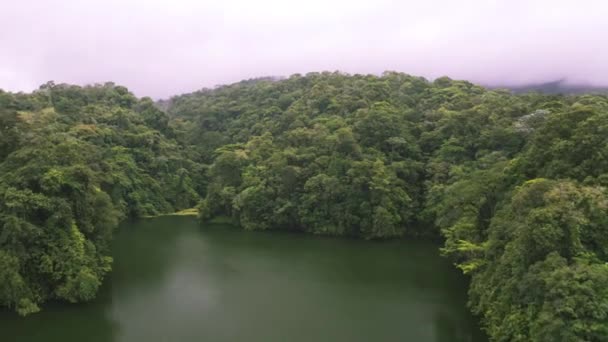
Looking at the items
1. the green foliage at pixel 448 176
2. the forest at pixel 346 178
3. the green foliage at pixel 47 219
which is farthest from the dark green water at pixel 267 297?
the green foliage at pixel 448 176

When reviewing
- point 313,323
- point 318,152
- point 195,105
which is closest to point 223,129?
point 195,105

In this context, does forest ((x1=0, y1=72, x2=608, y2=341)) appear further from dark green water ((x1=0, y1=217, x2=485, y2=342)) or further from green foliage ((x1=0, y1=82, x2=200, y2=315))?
dark green water ((x1=0, y1=217, x2=485, y2=342))

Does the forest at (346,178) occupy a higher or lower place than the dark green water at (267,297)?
higher

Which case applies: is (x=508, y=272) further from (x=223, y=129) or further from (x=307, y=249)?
(x=223, y=129)

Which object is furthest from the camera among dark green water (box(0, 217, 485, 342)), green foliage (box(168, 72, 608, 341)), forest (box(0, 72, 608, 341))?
dark green water (box(0, 217, 485, 342))

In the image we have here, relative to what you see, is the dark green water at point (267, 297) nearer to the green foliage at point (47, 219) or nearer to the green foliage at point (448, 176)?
the green foliage at point (47, 219)

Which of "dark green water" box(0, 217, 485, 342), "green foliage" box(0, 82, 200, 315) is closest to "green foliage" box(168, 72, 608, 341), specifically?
"dark green water" box(0, 217, 485, 342)
